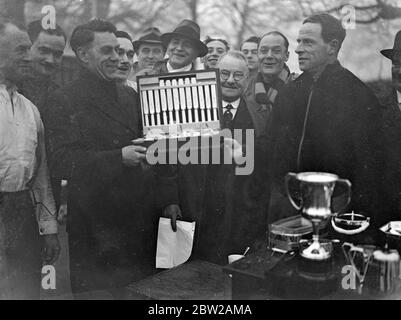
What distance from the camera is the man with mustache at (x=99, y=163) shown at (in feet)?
10.2

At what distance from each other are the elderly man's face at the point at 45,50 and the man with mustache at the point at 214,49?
958 millimetres

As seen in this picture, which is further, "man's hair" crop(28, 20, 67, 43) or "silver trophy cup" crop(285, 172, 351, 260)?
"man's hair" crop(28, 20, 67, 43)

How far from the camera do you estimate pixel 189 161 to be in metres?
3.19

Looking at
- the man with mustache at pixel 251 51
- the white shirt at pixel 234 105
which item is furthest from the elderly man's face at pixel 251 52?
the white shirt at pixel 234 105

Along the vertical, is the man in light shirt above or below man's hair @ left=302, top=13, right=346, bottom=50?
below

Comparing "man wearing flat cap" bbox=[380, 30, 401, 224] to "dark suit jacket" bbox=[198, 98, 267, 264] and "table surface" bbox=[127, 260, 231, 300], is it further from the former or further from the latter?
"table surface" bbox=[127, 260, 231, 300]

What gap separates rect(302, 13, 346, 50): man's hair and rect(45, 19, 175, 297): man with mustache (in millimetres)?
1334

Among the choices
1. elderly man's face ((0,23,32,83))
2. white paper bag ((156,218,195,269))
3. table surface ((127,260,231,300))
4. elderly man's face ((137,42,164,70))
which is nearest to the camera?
table surface ((127,260,231,300))

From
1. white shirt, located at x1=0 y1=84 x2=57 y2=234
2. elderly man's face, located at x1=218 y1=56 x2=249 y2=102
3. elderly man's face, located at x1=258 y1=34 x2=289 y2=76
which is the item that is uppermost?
elderly man's face, located at x1=258 y1=34 x2=289 y2=76

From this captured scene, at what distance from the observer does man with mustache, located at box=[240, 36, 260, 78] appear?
10.3 feet

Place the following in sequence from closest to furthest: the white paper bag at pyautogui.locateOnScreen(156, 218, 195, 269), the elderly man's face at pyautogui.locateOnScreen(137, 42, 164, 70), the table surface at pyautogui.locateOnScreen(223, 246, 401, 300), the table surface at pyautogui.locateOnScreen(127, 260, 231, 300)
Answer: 1. the table surface at pyautogui.locateOnScreen(223, 246, 401, 300)
2. the table surface at pyautogui.locateOnScreen(127, 260, 231, 300)
3. the elderly man's face at pyautogui.locateOnScreen(137, 42, 164, 70)
4. the white paper bag at pyautogui.locateOnScreen(156, 218, 195, 269)

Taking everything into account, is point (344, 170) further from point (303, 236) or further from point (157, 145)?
point (157, 145)

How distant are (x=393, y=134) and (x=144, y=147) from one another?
1723mm

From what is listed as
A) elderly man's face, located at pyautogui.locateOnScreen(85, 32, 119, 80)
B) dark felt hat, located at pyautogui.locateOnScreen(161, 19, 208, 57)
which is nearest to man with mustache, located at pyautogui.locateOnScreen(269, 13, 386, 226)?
dark felt hat, located at pyautogui.locateOnScreen(161, 19, 208, 57)
